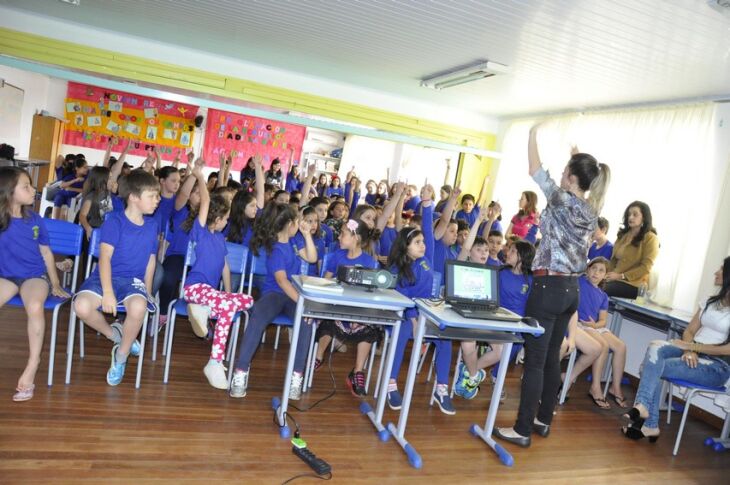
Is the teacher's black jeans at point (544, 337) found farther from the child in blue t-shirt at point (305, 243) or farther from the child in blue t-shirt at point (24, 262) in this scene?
the child in blue t-shirt at point (24, 262)

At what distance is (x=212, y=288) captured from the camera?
3.46 metres

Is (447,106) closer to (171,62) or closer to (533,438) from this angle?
(171,62)

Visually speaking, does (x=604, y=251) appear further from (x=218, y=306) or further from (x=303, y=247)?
(x=218, y=306)

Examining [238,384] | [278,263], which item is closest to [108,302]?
[238,384]

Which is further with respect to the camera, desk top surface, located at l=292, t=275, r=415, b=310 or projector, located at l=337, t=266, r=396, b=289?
projector, located at l=337, t=266, r=396, b=289

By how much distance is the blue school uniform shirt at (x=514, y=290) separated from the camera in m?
4.00

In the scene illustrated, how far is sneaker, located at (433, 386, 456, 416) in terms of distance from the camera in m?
3.67

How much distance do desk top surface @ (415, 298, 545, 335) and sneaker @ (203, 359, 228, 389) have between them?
1.30 meters

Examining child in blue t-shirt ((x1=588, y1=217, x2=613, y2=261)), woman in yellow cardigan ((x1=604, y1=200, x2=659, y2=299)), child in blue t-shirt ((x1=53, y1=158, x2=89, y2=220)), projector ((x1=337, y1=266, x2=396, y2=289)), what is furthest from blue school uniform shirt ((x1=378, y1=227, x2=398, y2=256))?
child in blue t-shirt ((x1=53, y1=158, x2=89, y2=220))

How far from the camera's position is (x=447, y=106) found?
9.00m

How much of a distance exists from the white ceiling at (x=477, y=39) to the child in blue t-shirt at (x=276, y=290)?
6.64ft

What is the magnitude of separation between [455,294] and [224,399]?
151 centimetres

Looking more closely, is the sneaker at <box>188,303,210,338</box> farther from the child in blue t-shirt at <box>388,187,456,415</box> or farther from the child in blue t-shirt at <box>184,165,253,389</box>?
the child in blue t-shirt at <box>388,187,456,415</box>

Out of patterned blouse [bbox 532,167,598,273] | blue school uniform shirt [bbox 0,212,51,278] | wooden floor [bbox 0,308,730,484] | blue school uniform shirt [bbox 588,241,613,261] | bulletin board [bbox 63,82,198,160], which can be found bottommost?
wooden floor [bbox 0,308,730,484]
